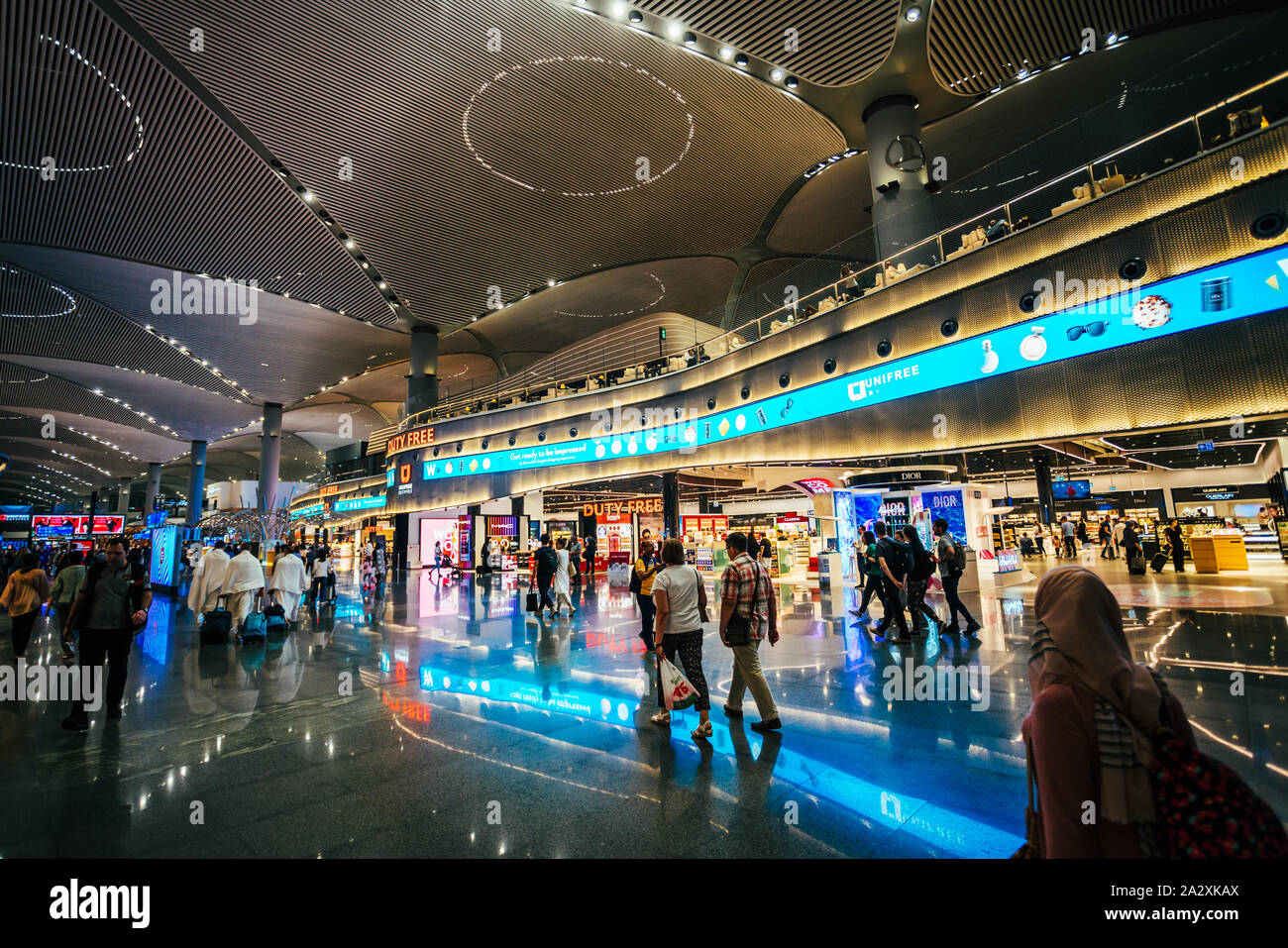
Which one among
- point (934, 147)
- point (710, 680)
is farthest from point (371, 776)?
point (934, 147)

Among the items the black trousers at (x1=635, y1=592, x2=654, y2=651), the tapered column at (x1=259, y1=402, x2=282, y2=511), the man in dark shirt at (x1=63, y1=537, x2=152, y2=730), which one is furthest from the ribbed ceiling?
the tapered column at (x1=259, y1=402, x2=282, y2=511)

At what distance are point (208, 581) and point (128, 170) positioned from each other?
16.1m

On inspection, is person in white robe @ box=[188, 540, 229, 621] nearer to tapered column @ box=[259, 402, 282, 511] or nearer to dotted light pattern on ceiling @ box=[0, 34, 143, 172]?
dotted light pattern on ceiling @ box=[0, 34, 143, 172]

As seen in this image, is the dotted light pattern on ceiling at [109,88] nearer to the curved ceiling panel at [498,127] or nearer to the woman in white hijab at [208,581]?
the curved ceiling panel at [498,127]

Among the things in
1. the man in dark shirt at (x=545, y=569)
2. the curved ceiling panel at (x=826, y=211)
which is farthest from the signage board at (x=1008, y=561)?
the man in dark shirt at (x=545, y=569)

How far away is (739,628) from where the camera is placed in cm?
417

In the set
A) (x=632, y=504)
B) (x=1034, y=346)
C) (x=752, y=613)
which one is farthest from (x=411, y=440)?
(x=752, y=613)

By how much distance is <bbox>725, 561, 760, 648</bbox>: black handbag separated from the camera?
4152mm

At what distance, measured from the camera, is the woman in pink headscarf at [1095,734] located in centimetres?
132

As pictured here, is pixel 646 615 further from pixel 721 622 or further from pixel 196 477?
pixel 196 477

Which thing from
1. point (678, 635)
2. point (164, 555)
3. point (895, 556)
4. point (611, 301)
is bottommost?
point (678, 635)

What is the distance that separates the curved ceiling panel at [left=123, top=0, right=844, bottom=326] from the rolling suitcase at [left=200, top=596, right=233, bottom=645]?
43.2ft

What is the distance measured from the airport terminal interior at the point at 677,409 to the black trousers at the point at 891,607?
0.12m

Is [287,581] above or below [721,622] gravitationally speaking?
Answer: above
